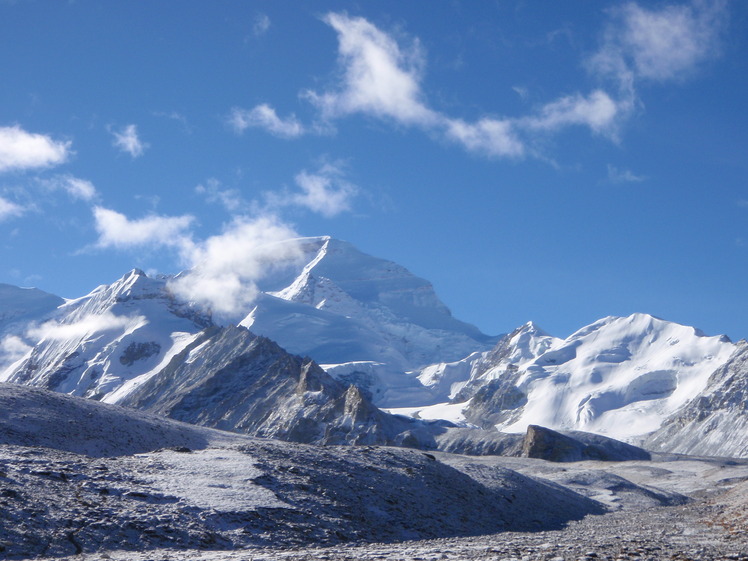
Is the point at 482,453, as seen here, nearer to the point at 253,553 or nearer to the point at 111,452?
the point at 111,452

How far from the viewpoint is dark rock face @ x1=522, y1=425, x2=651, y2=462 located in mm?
155125

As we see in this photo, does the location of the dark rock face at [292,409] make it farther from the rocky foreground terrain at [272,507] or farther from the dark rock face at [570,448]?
the rocky foreground terrain at [272,507]

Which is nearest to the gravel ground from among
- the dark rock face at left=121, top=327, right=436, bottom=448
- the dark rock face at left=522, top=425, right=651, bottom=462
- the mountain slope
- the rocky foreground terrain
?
the rocky foreground terrain

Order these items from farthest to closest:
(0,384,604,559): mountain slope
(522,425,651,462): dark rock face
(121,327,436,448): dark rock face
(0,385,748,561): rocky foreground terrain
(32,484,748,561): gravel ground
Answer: (121,327,436,448): dark rock face < (522,425,651,462): dark rock face < (0,384,604,559): mountain slope < (0,385,748,561): rocky foreground terrain < (32,484,748,561): gravel ground

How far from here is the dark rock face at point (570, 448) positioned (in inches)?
6107

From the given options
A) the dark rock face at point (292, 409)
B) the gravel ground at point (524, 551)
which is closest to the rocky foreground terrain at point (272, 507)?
the gravel ground at point (524, 551)

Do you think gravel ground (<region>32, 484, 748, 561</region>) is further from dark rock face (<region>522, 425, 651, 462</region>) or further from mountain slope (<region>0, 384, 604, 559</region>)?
dark rock face (<region>522, 425, 651, 462</region>)

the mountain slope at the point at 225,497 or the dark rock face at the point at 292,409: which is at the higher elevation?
the dark rock face at the point at 292,409

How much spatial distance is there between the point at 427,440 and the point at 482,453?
10.6 m

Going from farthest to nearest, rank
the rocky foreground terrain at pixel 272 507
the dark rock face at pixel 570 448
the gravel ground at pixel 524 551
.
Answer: the dark rock face at pixel 570 448 → the rocky foreground terrain at pixel 272 507 → the gravel ground at pixel 524 551

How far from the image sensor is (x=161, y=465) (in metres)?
38.5

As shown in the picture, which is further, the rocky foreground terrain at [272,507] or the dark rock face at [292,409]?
the dark rock face at [292,409]

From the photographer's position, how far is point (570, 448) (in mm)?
157875

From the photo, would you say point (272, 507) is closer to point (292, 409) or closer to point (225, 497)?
point (225, 497)
